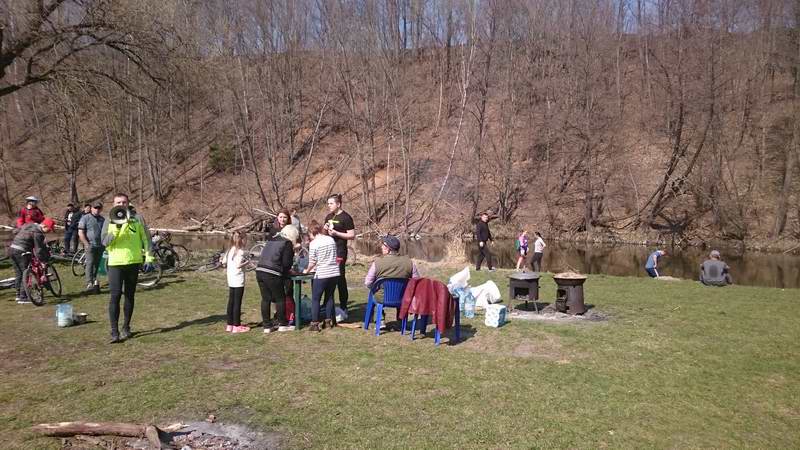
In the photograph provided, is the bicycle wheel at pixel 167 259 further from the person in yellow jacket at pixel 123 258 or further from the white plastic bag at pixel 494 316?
the white plastic bag at pixel 494 316

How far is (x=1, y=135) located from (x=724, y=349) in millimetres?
48779

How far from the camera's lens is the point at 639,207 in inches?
1271

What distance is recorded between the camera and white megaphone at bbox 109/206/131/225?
749 centimetres

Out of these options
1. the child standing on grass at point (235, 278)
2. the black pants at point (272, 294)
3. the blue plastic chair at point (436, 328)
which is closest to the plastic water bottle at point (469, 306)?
the blue plastic chair at point (436, 328)

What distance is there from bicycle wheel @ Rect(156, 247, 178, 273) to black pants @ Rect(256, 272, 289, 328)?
700cm

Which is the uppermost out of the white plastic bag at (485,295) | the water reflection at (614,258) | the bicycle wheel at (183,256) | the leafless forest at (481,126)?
the leafless forest at (481,126)

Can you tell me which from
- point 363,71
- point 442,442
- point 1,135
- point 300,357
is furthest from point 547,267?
point 1,135

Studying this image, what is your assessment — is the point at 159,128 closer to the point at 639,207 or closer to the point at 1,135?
the point at 1,135

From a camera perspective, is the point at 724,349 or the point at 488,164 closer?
the point at 724,349

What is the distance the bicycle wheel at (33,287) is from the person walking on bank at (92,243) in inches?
51.8

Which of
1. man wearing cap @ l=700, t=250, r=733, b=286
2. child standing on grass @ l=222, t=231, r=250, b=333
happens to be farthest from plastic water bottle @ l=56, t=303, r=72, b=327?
man wearing cap @ l=700, t=250, r=733, b=286

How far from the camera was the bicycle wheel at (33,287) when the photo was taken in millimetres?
9922

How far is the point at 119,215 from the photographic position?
756 centimetres

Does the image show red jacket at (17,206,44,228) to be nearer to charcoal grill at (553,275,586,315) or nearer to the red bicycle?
the red bicycle
